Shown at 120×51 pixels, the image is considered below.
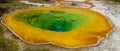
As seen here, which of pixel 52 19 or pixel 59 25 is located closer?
pixel 59 25

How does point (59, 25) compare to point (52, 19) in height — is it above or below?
below

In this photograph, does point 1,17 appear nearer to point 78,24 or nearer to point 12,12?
Result: point 12,12

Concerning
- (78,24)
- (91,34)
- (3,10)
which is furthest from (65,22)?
(3,10)

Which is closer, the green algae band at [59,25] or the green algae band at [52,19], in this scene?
the green algae band at [59,25]

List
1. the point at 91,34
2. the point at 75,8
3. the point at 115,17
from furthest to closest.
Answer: the point at 75,8
the point at 115,17
the point at 91,34

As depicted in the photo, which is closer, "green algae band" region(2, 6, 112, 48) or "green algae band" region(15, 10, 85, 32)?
"green algae band" region(2, 6, 112, 48)
